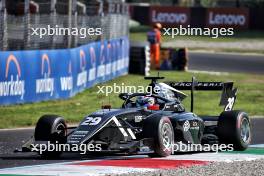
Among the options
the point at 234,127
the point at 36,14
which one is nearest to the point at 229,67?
the point at 36,14

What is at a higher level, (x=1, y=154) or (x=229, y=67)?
(x=1, y=154)

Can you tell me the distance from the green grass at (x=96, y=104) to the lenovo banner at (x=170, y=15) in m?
23.7

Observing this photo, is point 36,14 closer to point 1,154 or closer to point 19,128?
point 19,128

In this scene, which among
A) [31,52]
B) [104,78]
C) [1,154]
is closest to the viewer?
[1,154]

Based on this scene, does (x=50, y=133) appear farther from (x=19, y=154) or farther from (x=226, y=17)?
(x=226, y=17)

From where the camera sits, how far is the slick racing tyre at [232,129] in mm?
13961

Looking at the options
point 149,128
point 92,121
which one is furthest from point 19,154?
point 149,128

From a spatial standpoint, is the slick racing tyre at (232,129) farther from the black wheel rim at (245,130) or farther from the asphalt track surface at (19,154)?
the asphalt track surface at (19,154)

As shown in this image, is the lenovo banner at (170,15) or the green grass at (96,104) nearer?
the green grass at (96,104)

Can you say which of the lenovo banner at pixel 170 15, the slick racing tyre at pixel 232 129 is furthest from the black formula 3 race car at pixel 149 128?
the lenovo banner at pixel 170 15

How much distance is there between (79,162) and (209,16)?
4259 cm

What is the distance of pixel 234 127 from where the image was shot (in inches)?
550

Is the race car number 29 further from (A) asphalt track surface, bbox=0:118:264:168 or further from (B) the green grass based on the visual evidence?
(B) the green grass

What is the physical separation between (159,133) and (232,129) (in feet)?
5.75
